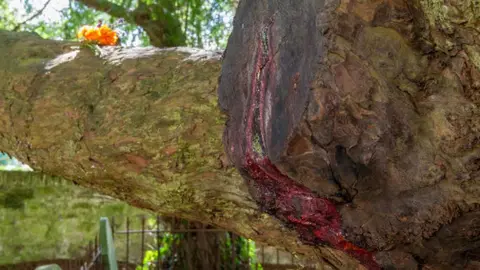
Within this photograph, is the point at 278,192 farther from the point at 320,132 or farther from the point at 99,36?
the point at 99,36

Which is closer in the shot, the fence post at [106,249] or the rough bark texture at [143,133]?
the rough bark texture at [143,133]

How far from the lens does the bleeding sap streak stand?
1.13 meters

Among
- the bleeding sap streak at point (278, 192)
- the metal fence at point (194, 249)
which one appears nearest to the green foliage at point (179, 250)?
the metal fence at point (194, 249)

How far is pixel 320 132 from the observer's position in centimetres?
98

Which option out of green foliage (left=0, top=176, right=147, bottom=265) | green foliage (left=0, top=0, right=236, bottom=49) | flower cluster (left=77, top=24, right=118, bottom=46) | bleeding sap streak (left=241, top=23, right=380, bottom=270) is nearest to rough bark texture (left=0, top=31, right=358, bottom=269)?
bleeding sap streak (left=241, top=23, right=380, bottom=270)

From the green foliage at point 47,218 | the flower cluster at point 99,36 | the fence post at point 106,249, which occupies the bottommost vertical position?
the green foliage at point 47,218

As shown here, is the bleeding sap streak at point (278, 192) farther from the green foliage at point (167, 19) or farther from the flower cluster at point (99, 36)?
the green foliage at point (167, 19)

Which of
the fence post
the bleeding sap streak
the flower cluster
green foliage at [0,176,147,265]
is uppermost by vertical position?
the flower cluster

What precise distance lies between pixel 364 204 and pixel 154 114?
2.26 feet

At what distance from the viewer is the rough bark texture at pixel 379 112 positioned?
3.19 feet

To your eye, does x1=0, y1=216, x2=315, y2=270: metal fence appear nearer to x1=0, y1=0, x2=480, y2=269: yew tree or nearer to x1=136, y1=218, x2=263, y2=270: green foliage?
x1=136, y1=218, x2=263, y2=270: green foliage

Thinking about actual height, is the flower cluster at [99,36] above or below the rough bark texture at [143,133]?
above

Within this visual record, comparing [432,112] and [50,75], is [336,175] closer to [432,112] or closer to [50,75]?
[432,112]

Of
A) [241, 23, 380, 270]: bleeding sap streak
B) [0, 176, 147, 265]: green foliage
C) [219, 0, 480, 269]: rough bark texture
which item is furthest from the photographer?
[0, 176, 147, 265]: green foliage
